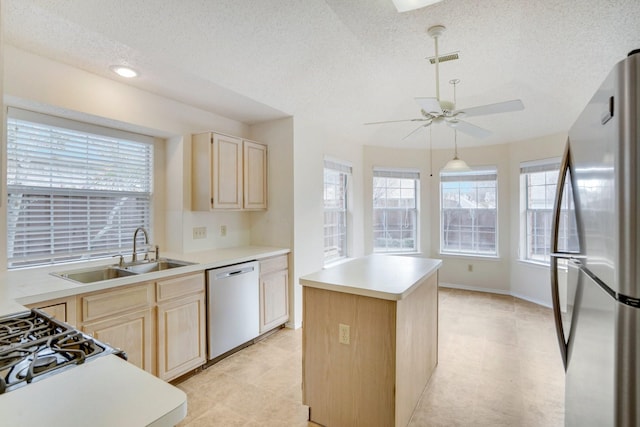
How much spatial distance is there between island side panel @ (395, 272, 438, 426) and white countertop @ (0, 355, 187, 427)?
1338 millimetres

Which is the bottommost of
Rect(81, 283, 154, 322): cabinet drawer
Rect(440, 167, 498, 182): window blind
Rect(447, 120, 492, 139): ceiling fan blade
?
Rect(81, 283, 154, 322): cabinet drawer

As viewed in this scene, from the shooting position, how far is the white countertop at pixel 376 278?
1816 mm

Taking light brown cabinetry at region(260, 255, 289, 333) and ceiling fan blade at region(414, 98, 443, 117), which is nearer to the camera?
ceiling fan blade at region(414, 98, 443, 117)

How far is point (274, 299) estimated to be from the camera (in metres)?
3.45

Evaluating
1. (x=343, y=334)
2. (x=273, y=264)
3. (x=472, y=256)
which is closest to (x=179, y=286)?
(x=273, y=264)

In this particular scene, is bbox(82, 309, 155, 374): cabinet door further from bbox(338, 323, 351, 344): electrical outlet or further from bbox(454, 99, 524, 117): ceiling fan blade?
bbox(454, 99, 524, 117): ceiling fan blade

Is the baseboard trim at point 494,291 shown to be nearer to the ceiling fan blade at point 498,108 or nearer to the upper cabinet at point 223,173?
the ceiling fan blade at point 498,108

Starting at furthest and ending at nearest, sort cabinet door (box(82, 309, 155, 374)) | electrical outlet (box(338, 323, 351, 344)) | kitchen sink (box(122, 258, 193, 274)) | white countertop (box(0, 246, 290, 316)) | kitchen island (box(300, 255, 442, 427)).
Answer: kitchen sink (box(122, 258, 193, 274))
cabinet door (box(82, 309, 155, 374))
electrical outlet (box(338, 323, 351, 344))
kitchen island (box(300, 255, 442, 427))
white countertop (box(0, 246, 290, 316))

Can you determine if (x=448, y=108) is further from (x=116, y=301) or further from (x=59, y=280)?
(x=59, y=280)

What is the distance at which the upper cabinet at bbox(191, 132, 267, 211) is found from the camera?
315 cm

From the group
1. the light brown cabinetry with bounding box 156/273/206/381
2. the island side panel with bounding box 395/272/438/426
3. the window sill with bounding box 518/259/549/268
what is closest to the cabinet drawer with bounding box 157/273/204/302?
the light brown cabinetry with bounding box 156/273/206/381

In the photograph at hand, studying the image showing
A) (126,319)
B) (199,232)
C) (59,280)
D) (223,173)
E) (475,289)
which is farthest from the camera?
(475,289)

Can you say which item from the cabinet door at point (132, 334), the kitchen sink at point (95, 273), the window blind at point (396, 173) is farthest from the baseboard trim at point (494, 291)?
the kitchen sink at point (95, 273)

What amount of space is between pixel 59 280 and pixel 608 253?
274 cm
